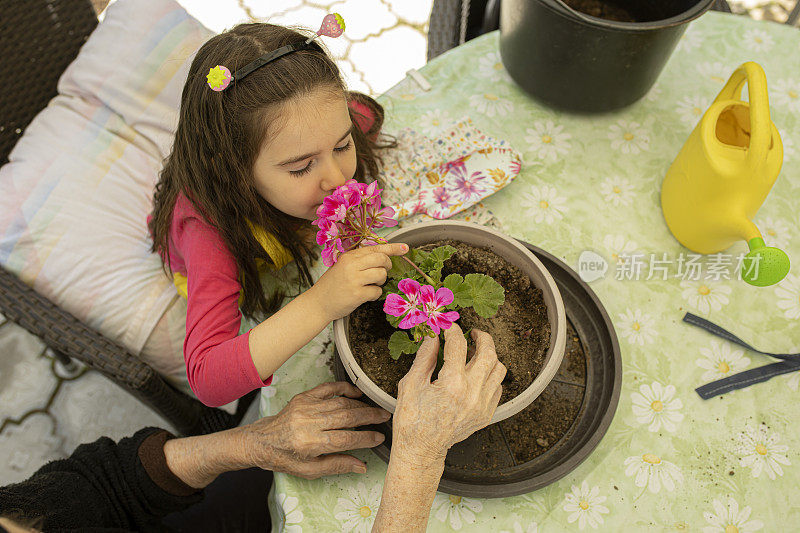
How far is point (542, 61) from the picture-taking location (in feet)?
4.10

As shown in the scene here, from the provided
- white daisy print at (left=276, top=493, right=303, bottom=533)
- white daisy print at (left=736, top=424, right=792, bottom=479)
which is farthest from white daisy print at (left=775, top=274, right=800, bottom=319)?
white daisy print at (left=276, top=493, right=303, bottom=533)

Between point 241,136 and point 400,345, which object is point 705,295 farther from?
point 241,136

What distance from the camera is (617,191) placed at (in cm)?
127

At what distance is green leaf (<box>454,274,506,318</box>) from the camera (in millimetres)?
857

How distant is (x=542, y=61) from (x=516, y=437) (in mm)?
844

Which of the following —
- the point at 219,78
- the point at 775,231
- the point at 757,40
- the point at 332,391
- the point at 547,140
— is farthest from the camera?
the point at 757,40

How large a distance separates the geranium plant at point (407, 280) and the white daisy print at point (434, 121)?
468 millimetres

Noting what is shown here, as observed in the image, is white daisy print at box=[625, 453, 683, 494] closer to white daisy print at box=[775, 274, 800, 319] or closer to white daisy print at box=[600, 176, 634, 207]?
white daisy print at box=[775, 274, 800, 319]

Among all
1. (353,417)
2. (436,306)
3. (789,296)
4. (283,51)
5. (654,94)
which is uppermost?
(283,51)

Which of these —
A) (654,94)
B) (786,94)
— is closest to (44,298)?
(654,94)

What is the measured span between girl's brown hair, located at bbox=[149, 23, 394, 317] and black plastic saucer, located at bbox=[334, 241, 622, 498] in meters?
0.29

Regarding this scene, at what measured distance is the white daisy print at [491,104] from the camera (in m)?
1.39

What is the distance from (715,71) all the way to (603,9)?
35cm

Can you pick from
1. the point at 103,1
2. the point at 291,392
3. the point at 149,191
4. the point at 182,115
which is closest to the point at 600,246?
the point at 291,392
